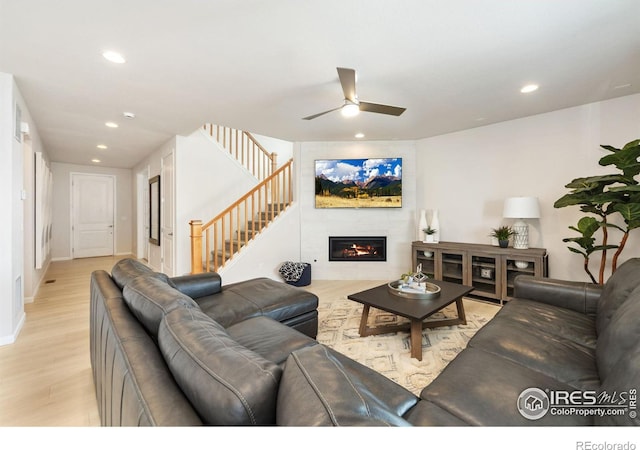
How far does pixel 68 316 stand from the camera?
327 cm

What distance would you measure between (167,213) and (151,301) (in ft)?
13.9

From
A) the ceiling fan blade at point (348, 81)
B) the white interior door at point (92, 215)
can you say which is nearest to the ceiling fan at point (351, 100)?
the ceiling fan blade at point (348, 81)

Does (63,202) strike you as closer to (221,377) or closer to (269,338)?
(269,338)

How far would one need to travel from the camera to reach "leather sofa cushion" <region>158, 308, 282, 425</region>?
0.71 meters

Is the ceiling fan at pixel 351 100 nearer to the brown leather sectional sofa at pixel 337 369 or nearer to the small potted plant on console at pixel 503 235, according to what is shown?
the brown leather sectional sofa at pixel 337 369

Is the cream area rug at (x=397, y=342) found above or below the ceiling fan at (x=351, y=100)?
below

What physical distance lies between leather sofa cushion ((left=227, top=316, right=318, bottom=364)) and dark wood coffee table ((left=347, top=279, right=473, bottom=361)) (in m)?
0.93

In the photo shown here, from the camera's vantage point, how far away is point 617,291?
1.76 metres

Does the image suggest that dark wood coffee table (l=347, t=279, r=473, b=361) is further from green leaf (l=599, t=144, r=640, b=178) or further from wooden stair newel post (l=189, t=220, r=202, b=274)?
wooden stair newel post (l=189, t=220, r=202, b=274)

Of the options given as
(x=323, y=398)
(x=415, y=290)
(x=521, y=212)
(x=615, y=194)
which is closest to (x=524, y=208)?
(x=521, y=212)

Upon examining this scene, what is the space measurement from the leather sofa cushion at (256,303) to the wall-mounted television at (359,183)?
2.64 m

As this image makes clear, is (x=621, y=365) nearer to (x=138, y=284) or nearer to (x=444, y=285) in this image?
(x=444, y=285)

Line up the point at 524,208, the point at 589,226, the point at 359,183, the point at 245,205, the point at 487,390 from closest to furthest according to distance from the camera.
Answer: the point at 487,390
the point at 589,226
the point at 524,208
the point at 245,205
the point at 359,183

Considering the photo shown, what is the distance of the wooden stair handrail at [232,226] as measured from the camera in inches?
164
